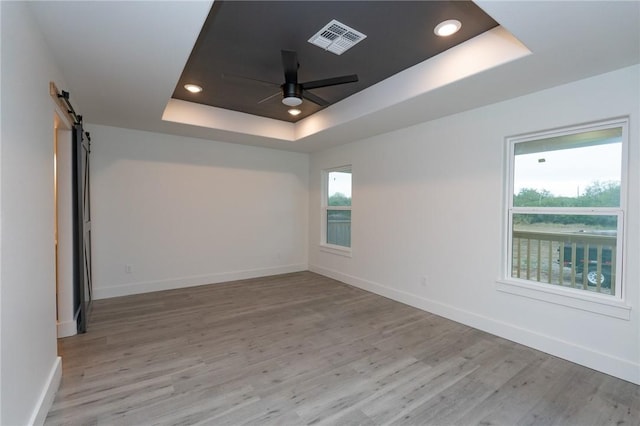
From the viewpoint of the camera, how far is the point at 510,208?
3.13 metres

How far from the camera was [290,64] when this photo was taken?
8.36 feet

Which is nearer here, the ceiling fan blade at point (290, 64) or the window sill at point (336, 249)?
the ceiling fan blade at point (290, 64)

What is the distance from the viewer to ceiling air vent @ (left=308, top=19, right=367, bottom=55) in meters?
2.37

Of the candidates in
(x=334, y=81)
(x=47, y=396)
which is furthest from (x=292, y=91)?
(x=47, y=396)

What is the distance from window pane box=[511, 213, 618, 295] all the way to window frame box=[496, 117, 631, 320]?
49 mm

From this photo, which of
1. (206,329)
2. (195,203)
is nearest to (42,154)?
(206,329)

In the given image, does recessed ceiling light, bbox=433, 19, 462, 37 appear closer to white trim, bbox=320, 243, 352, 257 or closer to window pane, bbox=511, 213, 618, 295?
window pane, bbox=511, 213, 618, 295

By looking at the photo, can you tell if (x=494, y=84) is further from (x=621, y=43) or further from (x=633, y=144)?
(x=633, y=144)

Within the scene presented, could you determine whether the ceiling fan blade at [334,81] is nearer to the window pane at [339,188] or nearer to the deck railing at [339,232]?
the window pane at [339,188]

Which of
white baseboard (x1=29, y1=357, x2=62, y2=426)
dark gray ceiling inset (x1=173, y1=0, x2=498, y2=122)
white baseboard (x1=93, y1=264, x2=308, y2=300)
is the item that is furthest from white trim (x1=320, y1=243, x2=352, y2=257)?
white baseboard (x1=29, y1=357, x2=62, y2=426)

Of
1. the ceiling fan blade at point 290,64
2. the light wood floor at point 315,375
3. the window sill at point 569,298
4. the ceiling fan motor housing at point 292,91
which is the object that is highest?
the ceiling fan blade at point 290,64

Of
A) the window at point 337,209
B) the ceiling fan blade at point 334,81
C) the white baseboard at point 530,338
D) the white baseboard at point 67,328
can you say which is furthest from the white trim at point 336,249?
the white baseboard at point 67,328

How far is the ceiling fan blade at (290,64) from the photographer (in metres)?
2.40

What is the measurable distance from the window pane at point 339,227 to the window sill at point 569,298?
8.81 ft
